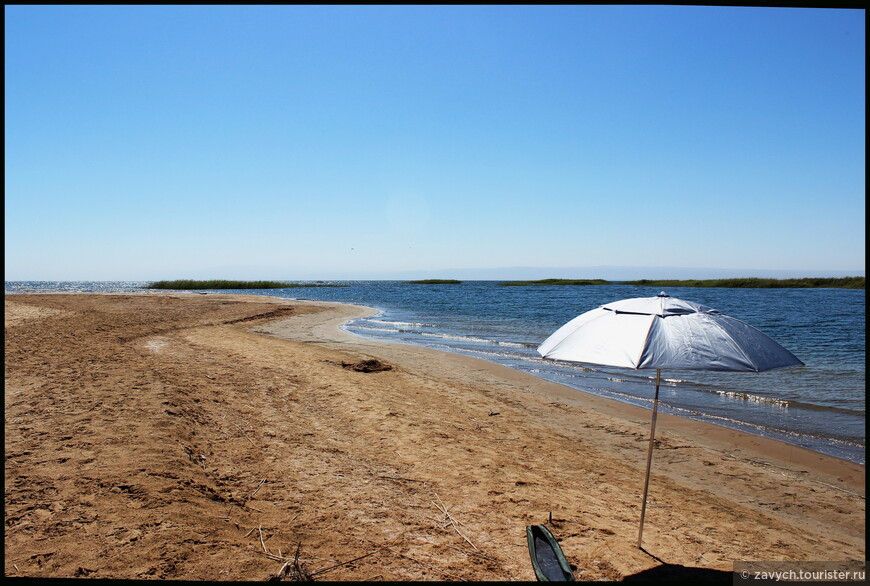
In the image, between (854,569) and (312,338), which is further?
(312,338)

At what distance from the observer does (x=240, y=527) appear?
4.12 m

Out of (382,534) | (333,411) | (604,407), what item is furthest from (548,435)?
(382,534)

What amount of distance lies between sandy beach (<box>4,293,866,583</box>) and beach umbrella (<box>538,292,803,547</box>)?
181cm

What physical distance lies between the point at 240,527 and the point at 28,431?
3.71m

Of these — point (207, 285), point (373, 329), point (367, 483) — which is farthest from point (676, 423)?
point (207, 285)

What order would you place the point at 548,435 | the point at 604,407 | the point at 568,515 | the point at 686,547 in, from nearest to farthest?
1. the point at 686,547
2. the point at 568,515
3. the point at 548,435
4. the point at 604,407

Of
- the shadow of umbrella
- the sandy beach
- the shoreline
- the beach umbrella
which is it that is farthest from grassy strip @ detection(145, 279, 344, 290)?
the shadow of umbrella

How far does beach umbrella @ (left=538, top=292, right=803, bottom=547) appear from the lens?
361 centimetres

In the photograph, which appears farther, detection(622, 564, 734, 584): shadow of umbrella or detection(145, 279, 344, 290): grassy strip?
detection(145, 279, 344, 290): grassy strip

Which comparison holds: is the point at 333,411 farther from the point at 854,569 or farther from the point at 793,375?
the point at 793,375

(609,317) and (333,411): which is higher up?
(609,317)

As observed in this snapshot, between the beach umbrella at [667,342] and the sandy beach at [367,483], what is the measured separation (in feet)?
5.94

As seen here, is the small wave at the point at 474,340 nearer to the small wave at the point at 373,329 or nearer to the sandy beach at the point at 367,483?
the small wave at the point at 373,329

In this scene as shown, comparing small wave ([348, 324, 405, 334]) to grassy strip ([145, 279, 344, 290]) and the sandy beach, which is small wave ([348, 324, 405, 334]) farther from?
grassy strip ([145, 279, 344, 290])
